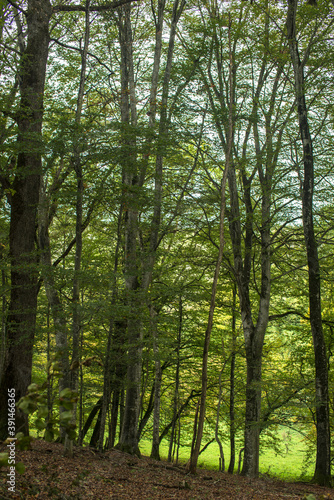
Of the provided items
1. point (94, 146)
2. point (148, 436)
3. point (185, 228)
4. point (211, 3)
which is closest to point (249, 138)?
point (185, 228)

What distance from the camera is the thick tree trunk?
243 inches

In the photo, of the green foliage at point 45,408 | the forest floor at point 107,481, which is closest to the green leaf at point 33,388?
the green foliage at point 45,408

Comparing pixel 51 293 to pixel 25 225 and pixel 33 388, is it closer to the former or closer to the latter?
pixel 25 225

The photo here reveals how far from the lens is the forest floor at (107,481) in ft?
13.1

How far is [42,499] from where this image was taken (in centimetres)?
326

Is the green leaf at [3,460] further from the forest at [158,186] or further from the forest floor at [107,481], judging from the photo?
the forest at [158,186]

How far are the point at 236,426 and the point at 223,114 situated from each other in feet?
27.6

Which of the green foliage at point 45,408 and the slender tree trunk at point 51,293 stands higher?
the slender tree trunk at point 51,293

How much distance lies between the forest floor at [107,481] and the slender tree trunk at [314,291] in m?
0.78

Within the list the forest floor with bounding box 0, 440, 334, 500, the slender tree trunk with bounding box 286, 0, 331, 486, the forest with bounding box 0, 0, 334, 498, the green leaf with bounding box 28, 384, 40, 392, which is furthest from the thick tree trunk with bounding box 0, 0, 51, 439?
the slender tree trunk with bounding box 286, 0, 331, 486

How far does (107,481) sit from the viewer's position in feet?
18.0

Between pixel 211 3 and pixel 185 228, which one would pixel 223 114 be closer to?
pixel 185 228

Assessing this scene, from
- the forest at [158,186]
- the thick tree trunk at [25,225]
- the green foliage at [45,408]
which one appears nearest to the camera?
the green foliage at [45,408]

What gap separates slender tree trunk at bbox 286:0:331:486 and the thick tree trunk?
19.4 ft
